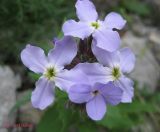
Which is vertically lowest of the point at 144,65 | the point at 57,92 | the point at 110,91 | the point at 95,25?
the point at 144,65

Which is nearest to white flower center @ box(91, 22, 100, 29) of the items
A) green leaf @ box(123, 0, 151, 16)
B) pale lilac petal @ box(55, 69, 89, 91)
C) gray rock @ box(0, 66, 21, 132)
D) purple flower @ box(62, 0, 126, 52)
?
purple flower @ box(62, 0, 126, 52)

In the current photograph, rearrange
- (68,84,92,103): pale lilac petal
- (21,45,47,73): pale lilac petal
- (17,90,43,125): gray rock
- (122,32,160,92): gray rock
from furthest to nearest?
(122,32,160,92): gray rock < (17,90,43,125): gray rock < (21,45,47,73): pale lilac petal < (68,84,92,103): pale lilac petal

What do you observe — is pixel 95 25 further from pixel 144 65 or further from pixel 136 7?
pixel 136 7

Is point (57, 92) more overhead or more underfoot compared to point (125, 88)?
more underfoot

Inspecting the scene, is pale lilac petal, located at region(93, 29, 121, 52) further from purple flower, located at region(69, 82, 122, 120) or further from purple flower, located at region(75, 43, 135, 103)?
purple flower, located at region(69, 82, 122, 120)

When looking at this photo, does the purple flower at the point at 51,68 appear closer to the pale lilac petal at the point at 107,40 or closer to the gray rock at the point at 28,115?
the pale lilac petal at the point at 107,40

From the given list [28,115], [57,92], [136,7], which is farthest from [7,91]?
[136,7]
